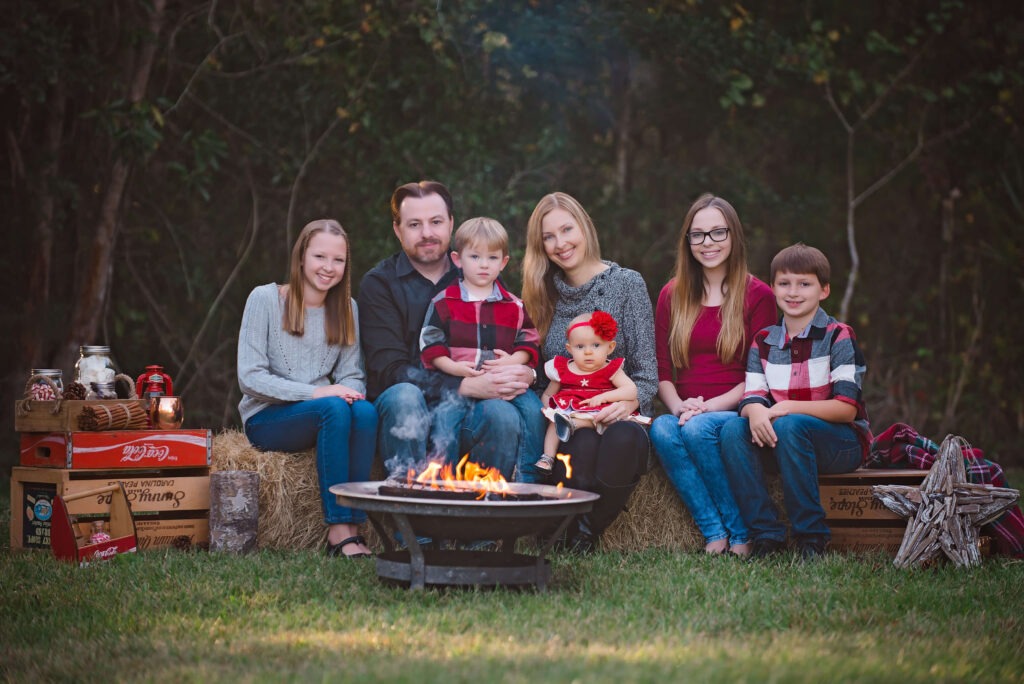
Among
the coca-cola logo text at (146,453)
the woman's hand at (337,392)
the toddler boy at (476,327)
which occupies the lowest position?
the coca-cola logo text at (146,453)

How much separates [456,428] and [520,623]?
1389 millimetres

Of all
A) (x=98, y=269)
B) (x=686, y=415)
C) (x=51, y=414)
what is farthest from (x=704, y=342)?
(x=98, y=269)

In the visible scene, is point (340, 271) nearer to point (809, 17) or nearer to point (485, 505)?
point (485, 505)

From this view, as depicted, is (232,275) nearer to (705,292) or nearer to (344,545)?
(344,545)

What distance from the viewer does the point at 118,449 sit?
4.21 metres

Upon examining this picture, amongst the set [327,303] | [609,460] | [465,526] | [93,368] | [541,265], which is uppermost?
[541,265]

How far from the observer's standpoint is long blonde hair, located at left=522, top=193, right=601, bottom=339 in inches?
180

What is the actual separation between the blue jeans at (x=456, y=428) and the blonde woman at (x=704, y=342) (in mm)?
537

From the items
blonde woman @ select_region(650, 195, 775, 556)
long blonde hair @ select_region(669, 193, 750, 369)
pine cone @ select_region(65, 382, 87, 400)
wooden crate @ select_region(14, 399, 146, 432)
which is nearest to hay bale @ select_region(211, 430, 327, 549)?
wooden crate @ select_region(14, 399, 146, 432)

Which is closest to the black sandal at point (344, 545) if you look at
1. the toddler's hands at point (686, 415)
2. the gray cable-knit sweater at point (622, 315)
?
the gray cable-knit sweater at point (622, 315)

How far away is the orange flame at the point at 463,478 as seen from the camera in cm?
346

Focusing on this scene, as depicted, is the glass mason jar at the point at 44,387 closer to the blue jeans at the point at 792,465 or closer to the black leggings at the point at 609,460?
the black leggings at the point at 609,460

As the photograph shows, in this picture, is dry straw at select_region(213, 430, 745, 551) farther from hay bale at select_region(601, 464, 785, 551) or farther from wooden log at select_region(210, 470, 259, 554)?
wooden log at select_region(210, 470, 259, 554)

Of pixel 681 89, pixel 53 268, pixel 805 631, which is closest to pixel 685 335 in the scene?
pixel 805 631
